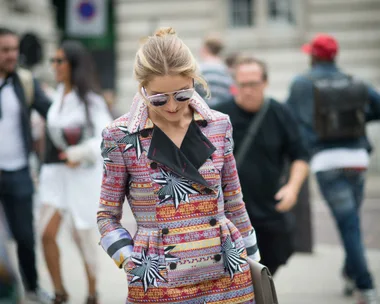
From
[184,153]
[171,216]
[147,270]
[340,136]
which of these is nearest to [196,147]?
[184,153]

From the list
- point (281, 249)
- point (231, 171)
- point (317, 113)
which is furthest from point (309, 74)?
point (231, 171)

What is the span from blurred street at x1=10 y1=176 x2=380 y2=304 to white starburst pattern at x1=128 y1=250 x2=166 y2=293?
138 inches

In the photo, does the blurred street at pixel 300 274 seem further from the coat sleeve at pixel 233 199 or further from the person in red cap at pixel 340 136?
the coat sleeve at pixel 233 199

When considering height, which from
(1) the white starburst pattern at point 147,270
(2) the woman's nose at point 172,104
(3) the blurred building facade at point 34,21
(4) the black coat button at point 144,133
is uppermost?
(3) the blurred building facade at point 34,21

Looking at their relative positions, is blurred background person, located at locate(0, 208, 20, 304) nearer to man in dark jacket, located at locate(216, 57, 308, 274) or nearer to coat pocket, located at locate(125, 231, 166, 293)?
coat pocket, located at locate(125, 231, 166, 293)

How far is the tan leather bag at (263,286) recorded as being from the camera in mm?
3227

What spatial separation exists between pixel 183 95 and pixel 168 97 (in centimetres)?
6

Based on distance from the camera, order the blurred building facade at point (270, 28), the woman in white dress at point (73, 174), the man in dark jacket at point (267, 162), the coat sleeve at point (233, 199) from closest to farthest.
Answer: the coat sleeve at point (233, 199) < the man in dark jacket at point (267, 162) < the woman in white dress at point (73, 174) < the blurred building facade at point (270, 28)

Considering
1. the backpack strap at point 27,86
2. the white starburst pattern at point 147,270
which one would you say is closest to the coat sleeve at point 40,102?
the backpack strap at point 27,86

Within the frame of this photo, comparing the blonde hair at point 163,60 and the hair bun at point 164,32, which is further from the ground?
the hair bun at point 164,32

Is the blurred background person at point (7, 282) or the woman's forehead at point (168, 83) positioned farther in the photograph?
the woman's forehead at point (168, 83)

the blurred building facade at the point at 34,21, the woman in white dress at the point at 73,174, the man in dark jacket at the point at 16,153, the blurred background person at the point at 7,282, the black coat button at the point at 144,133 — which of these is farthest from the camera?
the blurred building facade at the point at 34,21

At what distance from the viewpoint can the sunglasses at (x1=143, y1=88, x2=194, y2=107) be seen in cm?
312

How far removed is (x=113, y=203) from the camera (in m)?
3.26
